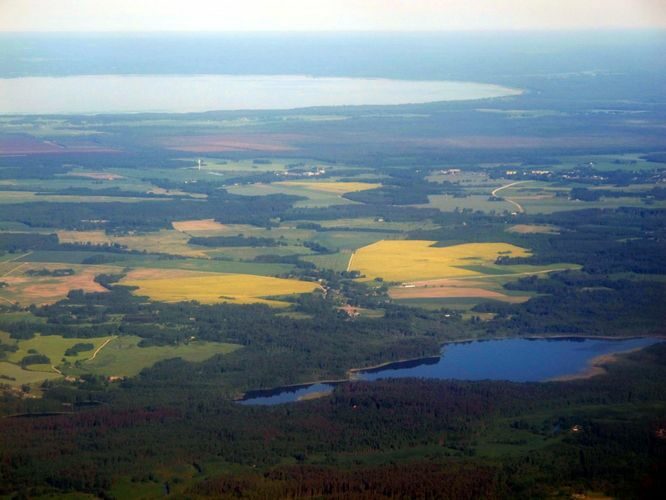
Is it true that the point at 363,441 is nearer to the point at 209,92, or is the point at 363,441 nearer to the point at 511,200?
the point at 511,200

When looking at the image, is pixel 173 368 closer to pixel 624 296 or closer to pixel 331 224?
pixel 624 296

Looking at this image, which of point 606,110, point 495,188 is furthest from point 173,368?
point 606,110

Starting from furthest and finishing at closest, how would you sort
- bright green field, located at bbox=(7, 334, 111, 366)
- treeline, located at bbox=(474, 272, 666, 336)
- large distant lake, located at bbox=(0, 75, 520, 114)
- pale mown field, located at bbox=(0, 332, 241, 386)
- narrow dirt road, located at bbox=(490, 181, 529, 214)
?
large distant lake, located at bbox=(0, 75, 520, 114) → narrow dirt road, located at bbox=(490, 181, 529, 214) → treeline, located at bbox=(474, 272, 666, 336) → bright green field, located at bbox=(7, 334, 111, 366) → pale mown field, located at bbox=(0, 332, 241, 386)

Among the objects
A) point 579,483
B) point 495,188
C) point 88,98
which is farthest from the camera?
point 88,98

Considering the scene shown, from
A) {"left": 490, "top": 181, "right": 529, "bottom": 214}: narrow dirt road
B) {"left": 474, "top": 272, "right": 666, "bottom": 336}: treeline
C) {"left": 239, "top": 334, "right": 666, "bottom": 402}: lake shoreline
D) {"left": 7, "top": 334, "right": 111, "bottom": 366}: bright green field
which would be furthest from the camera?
{"left": 490, "top": 181, "right": 529, "bottom": 214}: narrow dirt road

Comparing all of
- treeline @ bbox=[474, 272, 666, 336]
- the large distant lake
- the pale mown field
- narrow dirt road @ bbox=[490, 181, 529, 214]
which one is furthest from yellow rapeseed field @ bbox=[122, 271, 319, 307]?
Answer: the large distant lake

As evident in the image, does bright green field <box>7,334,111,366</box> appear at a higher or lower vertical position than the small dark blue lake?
higher

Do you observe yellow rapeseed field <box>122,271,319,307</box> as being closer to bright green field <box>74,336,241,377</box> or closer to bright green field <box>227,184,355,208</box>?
bright green field <box>74,336,241,377</box>
